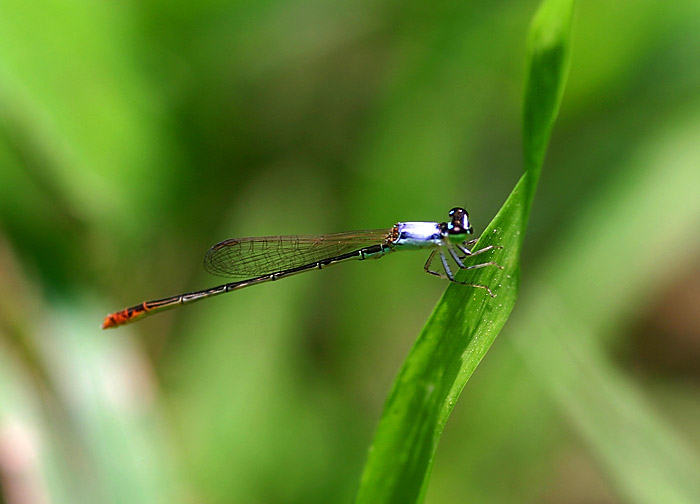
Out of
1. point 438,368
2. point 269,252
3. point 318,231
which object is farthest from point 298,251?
point 438,368

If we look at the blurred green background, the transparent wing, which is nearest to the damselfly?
the transparent wing

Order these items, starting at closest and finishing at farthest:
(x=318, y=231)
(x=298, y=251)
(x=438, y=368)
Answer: (x=438, y=368)
(x=298, y=251)
(x=318, y=231)

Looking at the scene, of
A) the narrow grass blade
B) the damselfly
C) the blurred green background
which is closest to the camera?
the narrow grass blade

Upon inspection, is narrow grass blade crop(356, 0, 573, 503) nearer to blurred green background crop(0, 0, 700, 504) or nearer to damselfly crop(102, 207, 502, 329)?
damselfly crop(102, 207, 502, 329)

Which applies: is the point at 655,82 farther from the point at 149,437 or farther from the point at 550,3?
the point at 149,437

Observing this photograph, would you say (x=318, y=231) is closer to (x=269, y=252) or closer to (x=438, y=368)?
(x=269, y=252)

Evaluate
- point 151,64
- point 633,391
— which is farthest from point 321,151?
point 633,391
